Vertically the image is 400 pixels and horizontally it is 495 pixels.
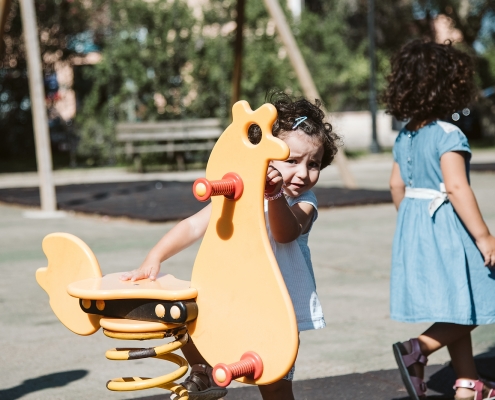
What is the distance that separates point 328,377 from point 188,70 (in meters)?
15.2

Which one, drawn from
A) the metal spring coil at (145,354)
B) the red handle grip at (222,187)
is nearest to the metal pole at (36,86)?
the metal spring coil at (145,354)

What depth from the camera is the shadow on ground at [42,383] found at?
3326 millimetres

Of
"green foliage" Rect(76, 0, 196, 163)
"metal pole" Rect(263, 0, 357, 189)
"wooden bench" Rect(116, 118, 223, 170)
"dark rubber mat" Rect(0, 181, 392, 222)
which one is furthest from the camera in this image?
"green foliage" Rect(76, 0, 196, 163)

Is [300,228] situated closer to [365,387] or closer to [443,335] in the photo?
[443,335]

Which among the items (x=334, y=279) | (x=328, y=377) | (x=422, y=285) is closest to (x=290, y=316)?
(x=422, y=285)

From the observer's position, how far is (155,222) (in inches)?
329

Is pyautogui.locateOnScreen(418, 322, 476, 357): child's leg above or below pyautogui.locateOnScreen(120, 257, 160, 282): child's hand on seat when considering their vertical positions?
below

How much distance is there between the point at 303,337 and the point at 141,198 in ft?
21.7

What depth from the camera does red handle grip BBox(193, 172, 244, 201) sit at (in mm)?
2018

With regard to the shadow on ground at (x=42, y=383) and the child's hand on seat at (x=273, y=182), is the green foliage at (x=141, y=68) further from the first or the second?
the child's hand on seat at (x=273, y=182)

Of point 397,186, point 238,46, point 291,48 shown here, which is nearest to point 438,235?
point 397,186

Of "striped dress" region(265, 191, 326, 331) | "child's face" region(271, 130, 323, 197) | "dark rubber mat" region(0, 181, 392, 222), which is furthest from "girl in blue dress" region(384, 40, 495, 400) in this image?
"dark rubber mat" region(0, 181, 392, 222)

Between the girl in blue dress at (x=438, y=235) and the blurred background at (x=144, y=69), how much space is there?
39.8 ft

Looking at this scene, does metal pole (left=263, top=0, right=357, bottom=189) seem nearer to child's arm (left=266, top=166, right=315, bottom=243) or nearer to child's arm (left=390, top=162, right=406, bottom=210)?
child's arm (left=390, top=162, right=406, bottom=210)
